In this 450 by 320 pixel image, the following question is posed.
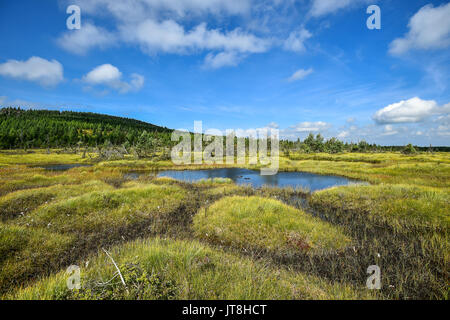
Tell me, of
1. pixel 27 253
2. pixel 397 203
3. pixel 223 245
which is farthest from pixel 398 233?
pixel 27 253

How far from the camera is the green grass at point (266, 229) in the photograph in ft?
28.5

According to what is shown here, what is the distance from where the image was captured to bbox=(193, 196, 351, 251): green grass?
868cm

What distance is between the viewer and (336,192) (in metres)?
17.4

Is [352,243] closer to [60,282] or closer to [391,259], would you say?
[391,259]

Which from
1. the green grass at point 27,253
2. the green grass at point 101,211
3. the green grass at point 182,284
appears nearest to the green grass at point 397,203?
the green grass at point 182,284

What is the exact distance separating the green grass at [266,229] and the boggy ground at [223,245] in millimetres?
62

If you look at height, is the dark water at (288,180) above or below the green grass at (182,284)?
below

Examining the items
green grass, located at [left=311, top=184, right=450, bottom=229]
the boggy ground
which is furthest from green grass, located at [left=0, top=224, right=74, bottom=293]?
green grass, located at [left=311, top=184, right=450, bottom=229]

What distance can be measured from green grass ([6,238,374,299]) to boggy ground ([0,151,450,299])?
0.03 m

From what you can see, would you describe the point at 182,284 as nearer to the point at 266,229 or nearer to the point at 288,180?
the point at 266,229

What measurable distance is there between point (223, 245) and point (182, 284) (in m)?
4.58

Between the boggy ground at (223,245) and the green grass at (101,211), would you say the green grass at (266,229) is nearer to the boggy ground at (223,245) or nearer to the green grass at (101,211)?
the boggy ground at (223,245)

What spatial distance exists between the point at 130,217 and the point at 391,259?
14021 mm

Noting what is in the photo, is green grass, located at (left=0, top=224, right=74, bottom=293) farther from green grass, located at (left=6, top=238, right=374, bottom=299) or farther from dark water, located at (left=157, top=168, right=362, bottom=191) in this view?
dark water, located at (left=157, top=168, right=362, bottom=191)
